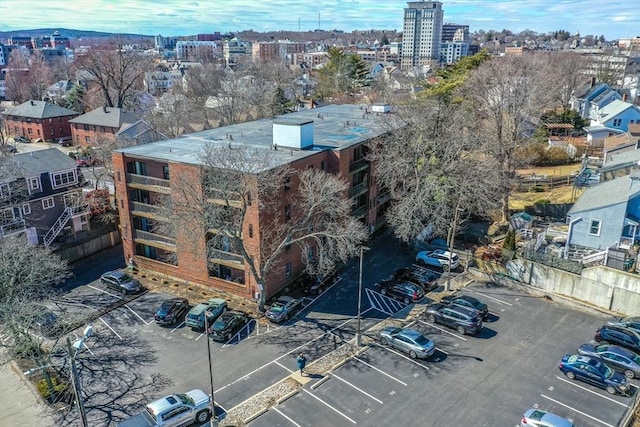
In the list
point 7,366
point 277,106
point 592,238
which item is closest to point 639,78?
point 277,106

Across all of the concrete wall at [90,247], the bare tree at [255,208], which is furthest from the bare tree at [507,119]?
the concrete wall at [90,247]

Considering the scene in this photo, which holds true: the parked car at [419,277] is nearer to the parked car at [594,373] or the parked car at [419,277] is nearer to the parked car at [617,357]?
the parked car at [617,357]

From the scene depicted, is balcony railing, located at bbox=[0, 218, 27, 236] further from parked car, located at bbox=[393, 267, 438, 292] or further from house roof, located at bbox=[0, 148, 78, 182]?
parked car, located at bbox=[393, 267, 438, 292]

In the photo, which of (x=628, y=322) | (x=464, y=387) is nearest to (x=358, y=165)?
(x=464, y=387)

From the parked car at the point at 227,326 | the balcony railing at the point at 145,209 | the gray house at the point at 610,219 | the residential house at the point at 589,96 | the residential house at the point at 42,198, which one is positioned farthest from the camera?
the residential house at the point at 589,96

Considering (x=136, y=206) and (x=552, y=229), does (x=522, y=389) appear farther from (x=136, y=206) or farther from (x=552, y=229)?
(x=136, y=206)
